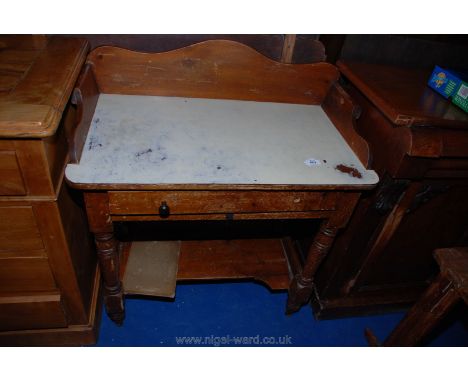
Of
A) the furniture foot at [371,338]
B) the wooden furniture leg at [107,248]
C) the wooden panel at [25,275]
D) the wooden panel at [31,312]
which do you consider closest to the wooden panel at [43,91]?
the wooden furniture leg at [107,248]

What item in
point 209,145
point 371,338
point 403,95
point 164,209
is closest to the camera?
point 164,209

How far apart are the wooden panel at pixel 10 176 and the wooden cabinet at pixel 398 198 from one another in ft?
3.70

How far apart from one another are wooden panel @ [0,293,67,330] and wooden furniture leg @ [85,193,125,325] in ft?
0.63

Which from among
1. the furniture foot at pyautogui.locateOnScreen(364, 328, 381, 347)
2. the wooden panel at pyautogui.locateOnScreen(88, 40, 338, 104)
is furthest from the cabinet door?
the wooden panel at pyautogui.locateOnScreen(88, 40, 338, 104)

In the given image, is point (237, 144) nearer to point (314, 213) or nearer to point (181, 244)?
point (314, 213)

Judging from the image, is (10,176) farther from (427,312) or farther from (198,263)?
(427,312)

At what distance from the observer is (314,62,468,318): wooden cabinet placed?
115cm

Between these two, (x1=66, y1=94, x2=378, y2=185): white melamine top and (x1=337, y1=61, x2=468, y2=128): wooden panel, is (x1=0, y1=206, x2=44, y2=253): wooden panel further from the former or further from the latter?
(x1=337, y1=61, x2=468, y2=128): wooden panel

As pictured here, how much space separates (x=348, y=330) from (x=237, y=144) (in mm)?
1209

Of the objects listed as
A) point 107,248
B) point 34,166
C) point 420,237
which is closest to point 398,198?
point 420,237

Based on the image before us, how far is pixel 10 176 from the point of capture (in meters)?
0.93

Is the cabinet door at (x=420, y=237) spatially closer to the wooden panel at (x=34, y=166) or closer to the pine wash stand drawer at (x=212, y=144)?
the pine wash stand drawer at (x=212, y=144)

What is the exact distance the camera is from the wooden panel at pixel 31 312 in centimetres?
124

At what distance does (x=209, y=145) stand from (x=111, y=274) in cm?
68
